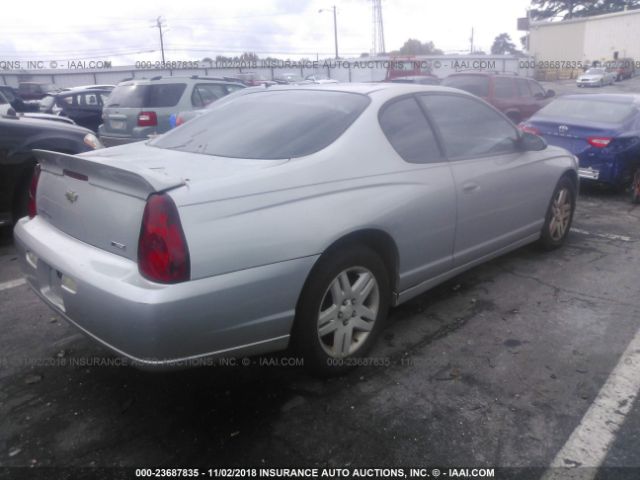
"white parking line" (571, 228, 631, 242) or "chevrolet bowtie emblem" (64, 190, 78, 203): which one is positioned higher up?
"chevrolet bowtie emblem" (64, 190, 78, 203)

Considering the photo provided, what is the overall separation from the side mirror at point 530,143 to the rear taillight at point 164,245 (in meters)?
3.05

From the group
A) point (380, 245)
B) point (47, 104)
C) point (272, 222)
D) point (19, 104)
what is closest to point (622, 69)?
point (47, 104)

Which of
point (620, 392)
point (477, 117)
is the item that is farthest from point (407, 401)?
point (477, 117)

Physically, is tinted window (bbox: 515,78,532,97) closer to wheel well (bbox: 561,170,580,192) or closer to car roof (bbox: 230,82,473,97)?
wheel well (bbox: 561,170,580,192)

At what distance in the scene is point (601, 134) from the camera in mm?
6836

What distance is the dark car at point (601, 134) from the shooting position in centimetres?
680

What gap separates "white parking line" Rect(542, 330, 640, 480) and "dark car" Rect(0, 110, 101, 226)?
5.14 metres

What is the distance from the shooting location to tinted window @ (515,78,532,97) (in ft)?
37.7

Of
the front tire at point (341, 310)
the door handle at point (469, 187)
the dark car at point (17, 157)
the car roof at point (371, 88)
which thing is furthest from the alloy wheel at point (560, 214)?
the dark car at point (17, 157)

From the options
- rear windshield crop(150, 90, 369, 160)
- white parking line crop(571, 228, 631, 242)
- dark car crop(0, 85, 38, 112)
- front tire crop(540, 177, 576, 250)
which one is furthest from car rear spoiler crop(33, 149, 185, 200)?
dark car crop(0, 85, 38, 112)

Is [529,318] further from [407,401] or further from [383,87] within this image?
[383,87]

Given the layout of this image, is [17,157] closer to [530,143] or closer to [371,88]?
[371,88]

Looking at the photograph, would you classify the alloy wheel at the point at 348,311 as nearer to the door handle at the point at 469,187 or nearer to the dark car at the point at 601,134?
the door handle at the point at 469,187

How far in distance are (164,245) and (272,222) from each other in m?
0.50
